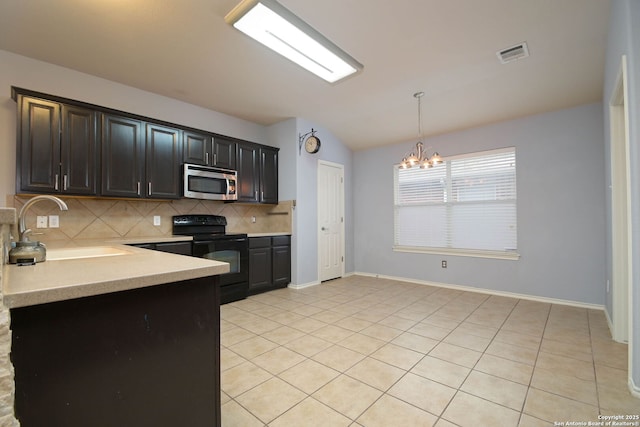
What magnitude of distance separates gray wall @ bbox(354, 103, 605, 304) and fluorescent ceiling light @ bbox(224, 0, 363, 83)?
278 cm

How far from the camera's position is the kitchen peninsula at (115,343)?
2.86 ft

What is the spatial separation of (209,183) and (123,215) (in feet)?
3.51

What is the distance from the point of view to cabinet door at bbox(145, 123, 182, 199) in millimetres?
3434

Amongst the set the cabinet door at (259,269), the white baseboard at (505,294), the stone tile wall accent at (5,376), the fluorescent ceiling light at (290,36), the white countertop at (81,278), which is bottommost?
the white baseboard at (505,294)

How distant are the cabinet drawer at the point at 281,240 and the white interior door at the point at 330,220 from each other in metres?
0.61

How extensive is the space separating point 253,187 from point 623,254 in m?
A: 4.33

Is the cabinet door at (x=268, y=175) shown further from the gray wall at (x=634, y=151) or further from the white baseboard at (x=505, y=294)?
the gray wall at (x=634, y=151)

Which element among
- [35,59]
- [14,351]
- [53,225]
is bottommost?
[14,351]

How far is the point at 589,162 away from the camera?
3.58 metres

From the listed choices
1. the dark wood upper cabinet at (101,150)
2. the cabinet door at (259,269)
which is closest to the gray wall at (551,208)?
the cabinet door at (259,269)

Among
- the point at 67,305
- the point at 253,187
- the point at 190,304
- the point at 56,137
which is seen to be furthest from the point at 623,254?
the point at 56,137

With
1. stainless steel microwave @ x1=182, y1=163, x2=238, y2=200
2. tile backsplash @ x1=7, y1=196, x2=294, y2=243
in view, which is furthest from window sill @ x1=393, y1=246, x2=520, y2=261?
stainless steel microwave @ x1=182, y1=163, x2=238, y2=200

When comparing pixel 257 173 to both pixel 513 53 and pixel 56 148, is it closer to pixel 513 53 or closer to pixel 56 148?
pixel 56 148

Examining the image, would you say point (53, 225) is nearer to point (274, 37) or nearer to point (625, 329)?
point (274, 37)
